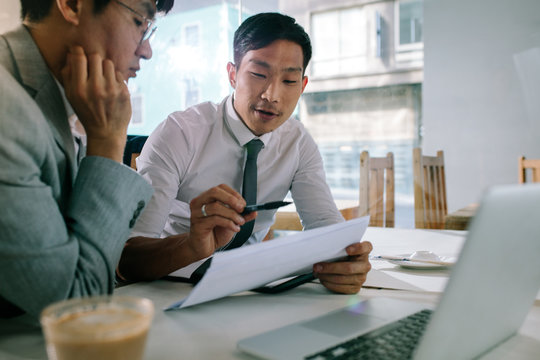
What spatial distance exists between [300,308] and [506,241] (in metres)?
0.39

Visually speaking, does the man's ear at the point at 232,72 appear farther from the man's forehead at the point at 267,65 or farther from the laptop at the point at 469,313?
the laptop at the point at 469,313

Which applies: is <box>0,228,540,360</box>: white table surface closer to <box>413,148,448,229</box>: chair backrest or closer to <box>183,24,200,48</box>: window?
<box>413,148,448,229</box>: chair backrest

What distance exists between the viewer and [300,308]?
729mm

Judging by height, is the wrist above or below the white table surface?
above

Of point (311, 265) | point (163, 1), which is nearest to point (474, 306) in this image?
point (311, 265)

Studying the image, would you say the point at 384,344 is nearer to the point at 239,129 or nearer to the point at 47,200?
the point at 47,200

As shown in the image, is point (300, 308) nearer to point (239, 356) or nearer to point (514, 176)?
point (239, 356)

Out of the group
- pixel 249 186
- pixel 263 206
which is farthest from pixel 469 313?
pixel 249 186

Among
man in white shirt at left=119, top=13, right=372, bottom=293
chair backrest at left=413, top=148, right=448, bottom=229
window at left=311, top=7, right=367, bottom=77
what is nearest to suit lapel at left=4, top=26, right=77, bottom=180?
man in white shirt at left=119, top=13, right=372, bottom=293

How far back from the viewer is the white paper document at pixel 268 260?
0.59 metres

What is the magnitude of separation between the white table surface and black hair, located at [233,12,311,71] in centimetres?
89

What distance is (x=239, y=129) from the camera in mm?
1516

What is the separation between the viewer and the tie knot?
1.49 metres

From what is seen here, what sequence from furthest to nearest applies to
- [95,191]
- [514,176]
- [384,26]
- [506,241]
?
[384,26] → [514,176] → [95,191] → [506,241]
